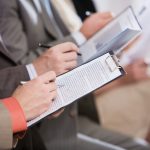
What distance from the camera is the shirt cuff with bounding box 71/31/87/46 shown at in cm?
118

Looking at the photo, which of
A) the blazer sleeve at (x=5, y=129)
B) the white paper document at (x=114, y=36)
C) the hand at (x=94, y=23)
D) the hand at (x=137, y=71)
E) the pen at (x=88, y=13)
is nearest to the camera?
the blazer sleeve at (x=5, y=129)

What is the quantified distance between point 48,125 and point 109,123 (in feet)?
1.81

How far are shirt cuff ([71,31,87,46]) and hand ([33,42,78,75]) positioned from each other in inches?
6.9

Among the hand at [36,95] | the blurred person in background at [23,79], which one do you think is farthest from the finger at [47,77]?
the blurred person in background at [23,79]

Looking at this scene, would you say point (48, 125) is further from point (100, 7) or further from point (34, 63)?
point (100, 7)

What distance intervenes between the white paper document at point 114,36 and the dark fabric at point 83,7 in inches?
8.8

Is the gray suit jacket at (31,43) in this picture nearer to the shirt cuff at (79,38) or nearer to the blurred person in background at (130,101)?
the shirt cuff at (79,38)

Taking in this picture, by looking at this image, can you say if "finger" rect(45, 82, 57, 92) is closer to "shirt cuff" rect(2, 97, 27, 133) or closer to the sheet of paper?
"shirt cuff" rect(2, 97, 27, 133)

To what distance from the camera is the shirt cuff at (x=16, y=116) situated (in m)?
0.83

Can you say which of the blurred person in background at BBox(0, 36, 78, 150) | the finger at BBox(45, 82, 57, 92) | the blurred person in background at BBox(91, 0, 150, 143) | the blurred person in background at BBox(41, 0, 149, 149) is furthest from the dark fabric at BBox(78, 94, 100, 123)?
the finger at BBox(45, 82, 57, 92)

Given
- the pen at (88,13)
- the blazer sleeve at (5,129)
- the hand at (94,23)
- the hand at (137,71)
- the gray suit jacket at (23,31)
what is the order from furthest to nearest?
the hand at (137,71) → the pen at (88,13) → the hand at (94,23) → the gray suit jacket at (23,31) → the blazer sleeve at (5,129)

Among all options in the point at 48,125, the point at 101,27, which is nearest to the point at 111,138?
the point at 48,125

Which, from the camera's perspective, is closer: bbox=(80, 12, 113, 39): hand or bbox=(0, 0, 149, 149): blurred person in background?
bbox=(0, 0, 149, 149): blurred person in background

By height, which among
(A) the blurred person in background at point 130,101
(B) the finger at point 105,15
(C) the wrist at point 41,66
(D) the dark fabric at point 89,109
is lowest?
(A) the blurred person in background at point 130,101
